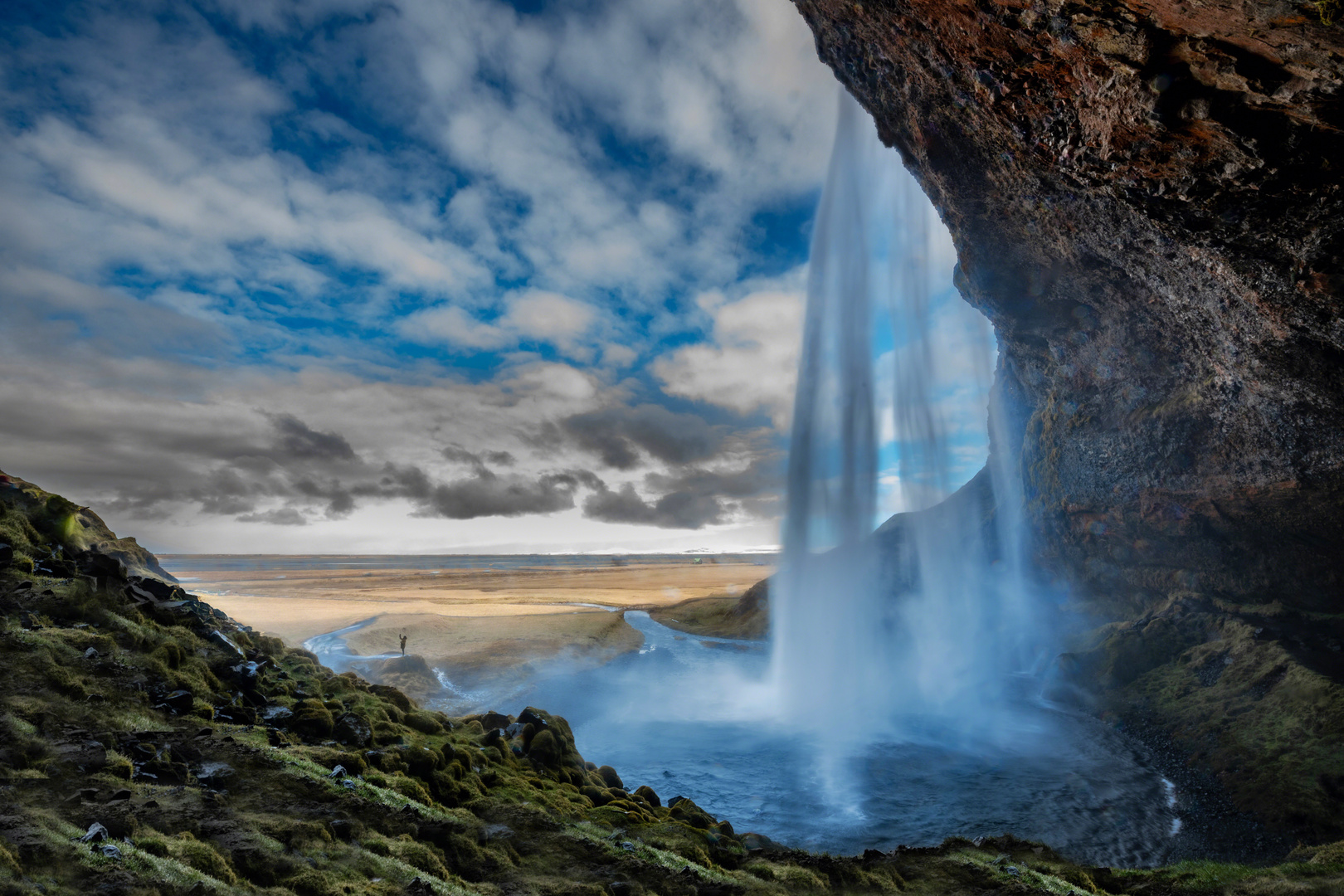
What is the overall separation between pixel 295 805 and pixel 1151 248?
74.5 ft

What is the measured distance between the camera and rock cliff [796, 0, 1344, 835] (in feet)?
31.9

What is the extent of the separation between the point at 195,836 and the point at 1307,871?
16781mm

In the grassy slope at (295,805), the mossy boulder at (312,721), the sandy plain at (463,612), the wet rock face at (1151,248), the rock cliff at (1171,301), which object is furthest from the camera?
the sandy plain at (463,612)

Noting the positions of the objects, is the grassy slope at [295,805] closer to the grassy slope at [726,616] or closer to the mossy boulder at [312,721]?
the mossy boulder at [312,721]

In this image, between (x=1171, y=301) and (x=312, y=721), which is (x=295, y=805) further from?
(x=1171, y=301)

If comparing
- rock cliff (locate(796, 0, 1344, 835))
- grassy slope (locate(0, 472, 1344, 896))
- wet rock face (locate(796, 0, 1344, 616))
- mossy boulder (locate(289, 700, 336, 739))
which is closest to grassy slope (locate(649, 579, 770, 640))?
wet rock face (locate(796, 0, 1344, 616))

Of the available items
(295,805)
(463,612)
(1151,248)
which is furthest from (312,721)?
(463,612)

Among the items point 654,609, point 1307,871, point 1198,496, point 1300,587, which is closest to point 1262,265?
point 1307,871

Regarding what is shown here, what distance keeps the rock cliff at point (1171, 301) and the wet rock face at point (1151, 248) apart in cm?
6

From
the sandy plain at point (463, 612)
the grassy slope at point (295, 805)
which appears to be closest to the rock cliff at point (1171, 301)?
the grassy slope at point (295, 805)

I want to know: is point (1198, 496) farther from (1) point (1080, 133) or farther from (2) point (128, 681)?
Answer: (2) point (128, 681)

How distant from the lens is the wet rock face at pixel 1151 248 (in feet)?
31.3

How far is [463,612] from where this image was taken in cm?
5262

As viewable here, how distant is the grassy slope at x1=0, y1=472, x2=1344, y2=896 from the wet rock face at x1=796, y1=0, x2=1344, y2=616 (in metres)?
12.0
